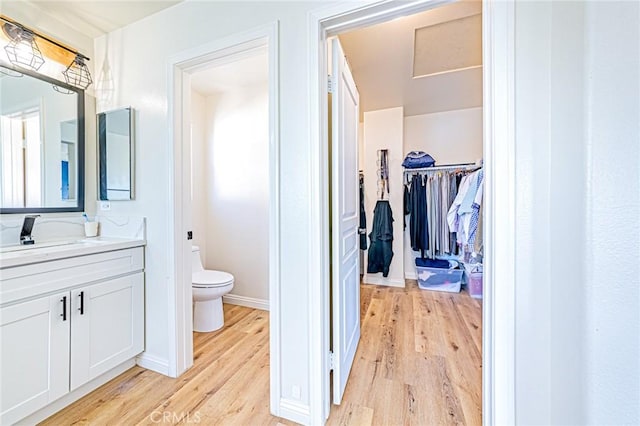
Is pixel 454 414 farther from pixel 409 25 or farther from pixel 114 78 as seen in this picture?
pixel 114 78

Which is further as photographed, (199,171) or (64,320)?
(199,171)

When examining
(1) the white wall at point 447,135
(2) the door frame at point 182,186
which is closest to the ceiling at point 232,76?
(2) the door frame at point 182,186

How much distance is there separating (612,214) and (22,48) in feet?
9.65

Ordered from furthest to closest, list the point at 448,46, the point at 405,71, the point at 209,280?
the point at 405,71 < the point at 209,280 < the point at 448,46

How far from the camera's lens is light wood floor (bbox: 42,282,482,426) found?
4.57 feet

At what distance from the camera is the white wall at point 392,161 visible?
3.68 meters

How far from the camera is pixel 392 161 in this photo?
3697mm

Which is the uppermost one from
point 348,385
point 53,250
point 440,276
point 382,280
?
point 53,250

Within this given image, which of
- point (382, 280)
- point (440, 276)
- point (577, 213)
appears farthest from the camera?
point (382, 280)

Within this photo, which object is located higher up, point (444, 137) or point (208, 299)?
point (444, 137)

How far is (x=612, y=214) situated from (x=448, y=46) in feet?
6.71

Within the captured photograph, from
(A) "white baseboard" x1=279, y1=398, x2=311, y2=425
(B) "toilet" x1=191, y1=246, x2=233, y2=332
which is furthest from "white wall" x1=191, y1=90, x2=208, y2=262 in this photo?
(A) "white baseboard" x1=279, y1=398, x2=311, y2=425

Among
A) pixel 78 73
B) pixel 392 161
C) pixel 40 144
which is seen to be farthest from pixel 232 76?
pixel 392 161

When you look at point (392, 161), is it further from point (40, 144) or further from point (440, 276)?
point (40, 144)
